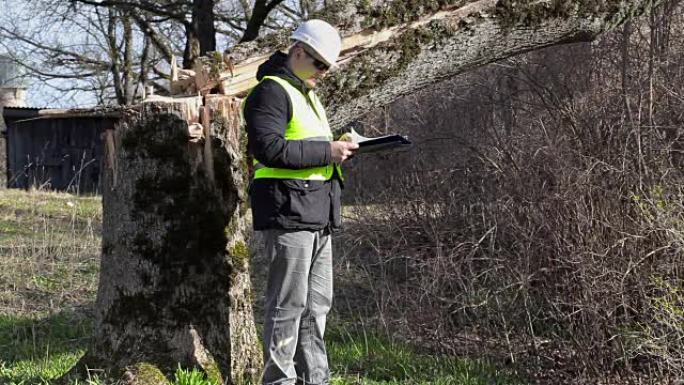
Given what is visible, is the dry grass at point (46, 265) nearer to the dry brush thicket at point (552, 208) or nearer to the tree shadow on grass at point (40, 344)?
the tree shadow on grass at point (40, 344)

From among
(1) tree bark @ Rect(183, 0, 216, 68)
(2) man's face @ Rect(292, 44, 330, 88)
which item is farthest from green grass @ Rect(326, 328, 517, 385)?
(1) tree bark @ Rect(183, 0, 216, 68)

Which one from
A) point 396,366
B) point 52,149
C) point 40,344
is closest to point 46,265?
point 40,344

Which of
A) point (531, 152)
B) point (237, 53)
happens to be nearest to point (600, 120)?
point (531, 152)

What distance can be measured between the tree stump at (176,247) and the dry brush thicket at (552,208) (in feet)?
8.29

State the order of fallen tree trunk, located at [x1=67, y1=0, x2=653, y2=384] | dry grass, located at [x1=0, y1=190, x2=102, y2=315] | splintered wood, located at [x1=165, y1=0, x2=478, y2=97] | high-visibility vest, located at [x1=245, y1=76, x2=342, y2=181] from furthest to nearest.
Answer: dry grass, located at [x1=0, y1=190, x2=102, y2=315] < splintered wood, located at [x1=165, y1=0, x2=478, y2=97] < fallen tree trunk, located at [x1=67, y1=0, x2=653, y2=384] < high-visibility vest, located at [x1=245, y1=76, x2=342, y2=181]

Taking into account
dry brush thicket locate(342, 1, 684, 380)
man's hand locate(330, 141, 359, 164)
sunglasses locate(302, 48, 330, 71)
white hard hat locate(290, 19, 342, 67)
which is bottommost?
dry brush thicket locate(342, 1, 684, 380)

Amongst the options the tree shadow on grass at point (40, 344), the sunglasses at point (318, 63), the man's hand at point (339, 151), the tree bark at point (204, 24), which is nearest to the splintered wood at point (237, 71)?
the sunglasses at point (318, 63)

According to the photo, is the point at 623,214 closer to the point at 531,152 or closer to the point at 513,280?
the point at 513,280

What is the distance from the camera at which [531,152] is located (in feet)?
26.1

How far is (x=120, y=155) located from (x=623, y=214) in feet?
12.3

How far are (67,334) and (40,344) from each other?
425 millimetres

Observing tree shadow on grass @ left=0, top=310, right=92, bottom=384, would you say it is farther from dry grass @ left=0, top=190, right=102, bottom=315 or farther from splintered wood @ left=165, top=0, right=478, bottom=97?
splintered wood @ left=165, top=0, right=478, bottom=97

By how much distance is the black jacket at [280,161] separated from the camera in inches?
158

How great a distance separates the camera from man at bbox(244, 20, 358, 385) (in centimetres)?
406
